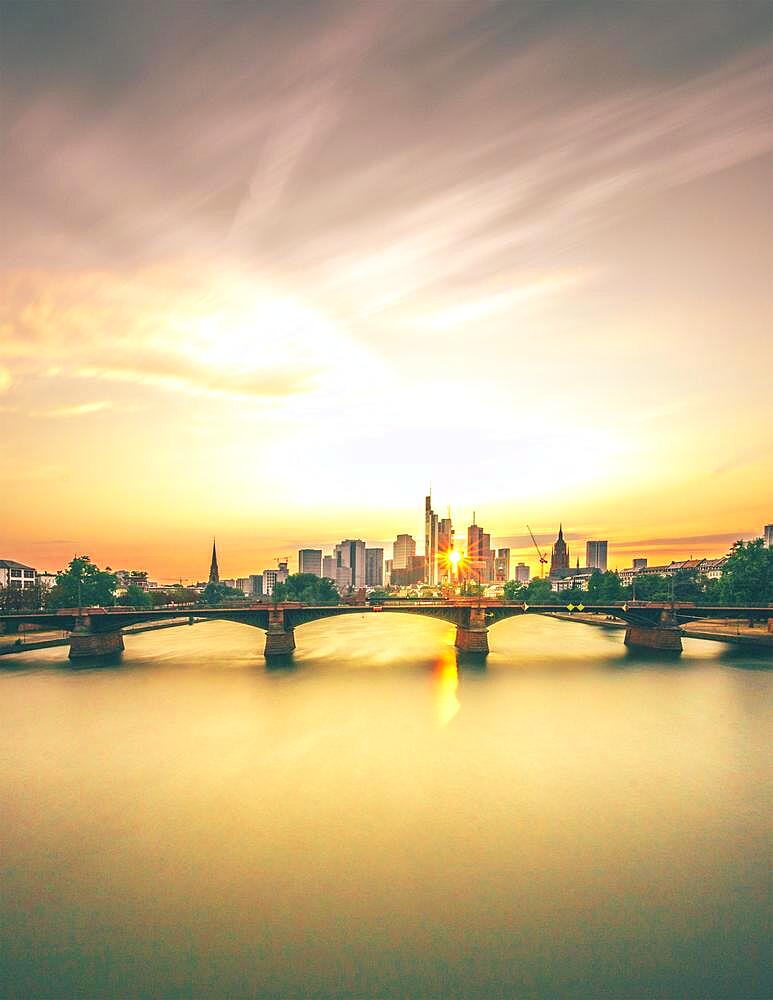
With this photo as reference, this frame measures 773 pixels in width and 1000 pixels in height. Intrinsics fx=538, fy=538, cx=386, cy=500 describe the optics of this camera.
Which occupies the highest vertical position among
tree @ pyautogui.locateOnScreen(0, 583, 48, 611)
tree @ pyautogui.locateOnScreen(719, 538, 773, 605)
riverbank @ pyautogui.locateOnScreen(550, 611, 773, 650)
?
tree @ pyautogui.locateOnScreen(719, 538, 773, 605)

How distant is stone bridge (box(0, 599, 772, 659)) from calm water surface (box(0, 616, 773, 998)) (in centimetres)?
2260

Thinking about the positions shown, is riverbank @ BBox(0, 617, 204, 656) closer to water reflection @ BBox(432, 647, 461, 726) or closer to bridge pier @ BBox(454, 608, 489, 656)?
water reflection @ BBox(432, 647, 461, 726)

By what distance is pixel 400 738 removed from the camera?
33875 millimetres

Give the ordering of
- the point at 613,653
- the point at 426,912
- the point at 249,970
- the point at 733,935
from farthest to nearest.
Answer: the point at 613,653 → the point at 426,912 → the point at 733,935 → the point at 249,970

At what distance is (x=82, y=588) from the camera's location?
319 feet

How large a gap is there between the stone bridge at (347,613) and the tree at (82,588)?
2683 centimetres

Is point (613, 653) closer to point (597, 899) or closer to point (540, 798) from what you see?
point (540, 798)

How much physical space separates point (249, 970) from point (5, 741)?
92.6 ft

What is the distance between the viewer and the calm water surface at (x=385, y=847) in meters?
13.7

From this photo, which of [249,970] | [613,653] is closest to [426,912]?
[249,970]

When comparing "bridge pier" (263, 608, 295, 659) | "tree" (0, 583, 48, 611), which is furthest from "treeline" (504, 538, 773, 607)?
"tree" (0, 583, 48, 611)

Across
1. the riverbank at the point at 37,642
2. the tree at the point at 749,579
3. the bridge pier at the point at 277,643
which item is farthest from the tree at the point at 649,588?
the riverbank at the point at 37,642

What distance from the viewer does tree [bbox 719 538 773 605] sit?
8775 centimetres

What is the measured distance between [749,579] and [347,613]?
67570 mm
